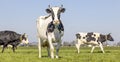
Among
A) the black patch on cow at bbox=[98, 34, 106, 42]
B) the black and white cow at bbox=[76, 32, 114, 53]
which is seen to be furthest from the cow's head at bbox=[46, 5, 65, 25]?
the black patch on cow at bbox=[98, 34, 106, 42]

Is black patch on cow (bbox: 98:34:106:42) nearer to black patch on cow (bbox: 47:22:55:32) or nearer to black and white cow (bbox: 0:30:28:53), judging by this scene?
black and white cow (bbox: 0:30:28:53)

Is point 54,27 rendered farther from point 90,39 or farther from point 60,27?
point 90,39

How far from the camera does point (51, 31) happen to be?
1859 centimetres

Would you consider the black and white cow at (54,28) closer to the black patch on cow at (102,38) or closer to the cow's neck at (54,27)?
the cow's neck at (54,27)

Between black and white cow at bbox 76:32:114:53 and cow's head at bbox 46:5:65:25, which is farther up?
cow's head at bbox 46:5:65:25

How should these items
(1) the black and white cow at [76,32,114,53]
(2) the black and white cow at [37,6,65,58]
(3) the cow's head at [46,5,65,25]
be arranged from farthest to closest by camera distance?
(1) the black and white cow at [76,32,114,53], (2) the black and white cow at [37,6,65,58], (3) the cow's head at [46,5,65,25]

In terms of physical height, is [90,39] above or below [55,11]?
below

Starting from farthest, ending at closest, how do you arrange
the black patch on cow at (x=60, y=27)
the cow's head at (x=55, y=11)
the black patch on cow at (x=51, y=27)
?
the black patch on cow at (x=51, y=27) → the black patch on cow at (x=60, y=27) → the cow's head at (x=55, y=11)

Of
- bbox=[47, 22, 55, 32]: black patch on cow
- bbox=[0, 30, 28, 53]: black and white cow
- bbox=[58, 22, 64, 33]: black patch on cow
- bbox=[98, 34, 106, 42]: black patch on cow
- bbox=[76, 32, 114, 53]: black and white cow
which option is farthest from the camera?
bbox=[98, 34, 106, 42]: black patch on cow

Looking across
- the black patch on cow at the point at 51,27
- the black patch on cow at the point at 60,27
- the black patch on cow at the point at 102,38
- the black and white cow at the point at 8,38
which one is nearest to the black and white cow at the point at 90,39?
the black patch on cow at the point at 102,38

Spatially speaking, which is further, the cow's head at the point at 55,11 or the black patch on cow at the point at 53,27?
the black patch on cow at the point at 53,27

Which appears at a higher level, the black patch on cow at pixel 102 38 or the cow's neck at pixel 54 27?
the black patch on cow at pixel 102 38

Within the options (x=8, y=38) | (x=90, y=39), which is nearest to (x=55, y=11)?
(x=8, y=38)

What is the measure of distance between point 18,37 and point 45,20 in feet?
72.8
